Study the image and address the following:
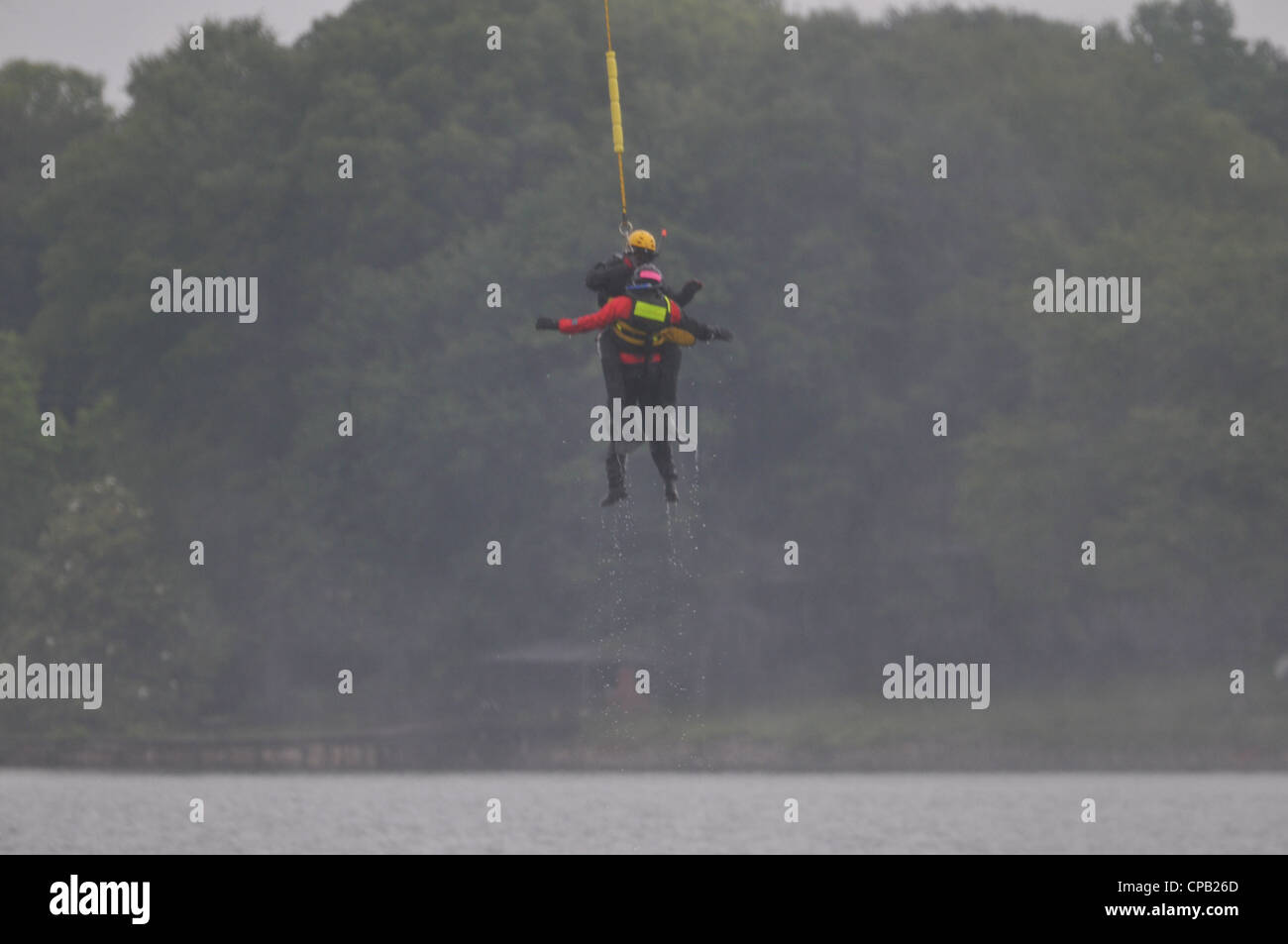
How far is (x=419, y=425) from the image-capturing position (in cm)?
8406

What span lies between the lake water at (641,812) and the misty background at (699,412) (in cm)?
338

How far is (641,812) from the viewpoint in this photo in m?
70.6

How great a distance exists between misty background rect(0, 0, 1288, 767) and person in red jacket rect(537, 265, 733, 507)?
44790mm

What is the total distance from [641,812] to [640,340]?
125 feet

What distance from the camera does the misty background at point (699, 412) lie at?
81125 millimetres

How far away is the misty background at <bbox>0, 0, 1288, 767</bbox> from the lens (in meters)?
81.1
